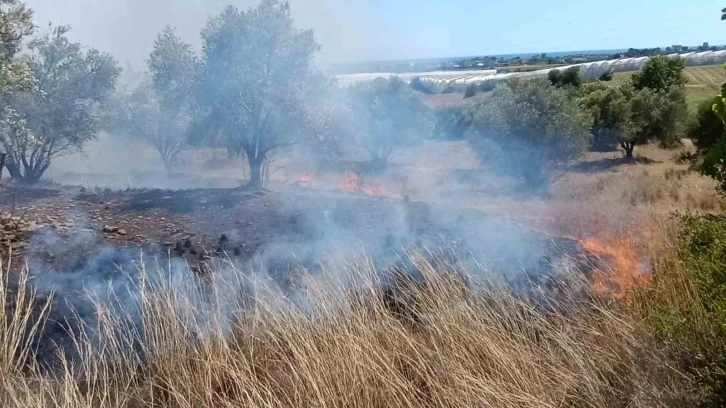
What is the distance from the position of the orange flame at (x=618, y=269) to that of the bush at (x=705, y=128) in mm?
13205

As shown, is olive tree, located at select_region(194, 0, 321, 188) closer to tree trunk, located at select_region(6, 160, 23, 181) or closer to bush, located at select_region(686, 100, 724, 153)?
tree trunk, located at select_region(6, 160, 23, 181)

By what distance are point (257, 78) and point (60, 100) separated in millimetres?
4060

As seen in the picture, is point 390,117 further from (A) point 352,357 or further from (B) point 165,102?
(A) point 352,357

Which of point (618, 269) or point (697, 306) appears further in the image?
point (618, 269)

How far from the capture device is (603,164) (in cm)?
1997

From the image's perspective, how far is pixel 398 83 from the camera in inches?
918

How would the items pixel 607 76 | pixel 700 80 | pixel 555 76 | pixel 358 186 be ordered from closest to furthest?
1. pixel 358 186
2. pixel 555 76
3. pixel 700 80
4. pixel 607 76

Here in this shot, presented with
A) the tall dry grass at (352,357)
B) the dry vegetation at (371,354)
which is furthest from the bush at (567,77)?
the tall dry grass at (352,357)

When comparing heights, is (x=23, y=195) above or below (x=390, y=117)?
below

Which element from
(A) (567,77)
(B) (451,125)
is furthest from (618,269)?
(A) (567,77)

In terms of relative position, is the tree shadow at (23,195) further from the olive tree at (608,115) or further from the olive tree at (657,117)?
the olive tree at (657,117)

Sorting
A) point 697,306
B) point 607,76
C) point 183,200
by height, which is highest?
point 607,76

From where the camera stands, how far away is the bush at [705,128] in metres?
17.8

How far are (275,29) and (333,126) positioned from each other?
2834mm
